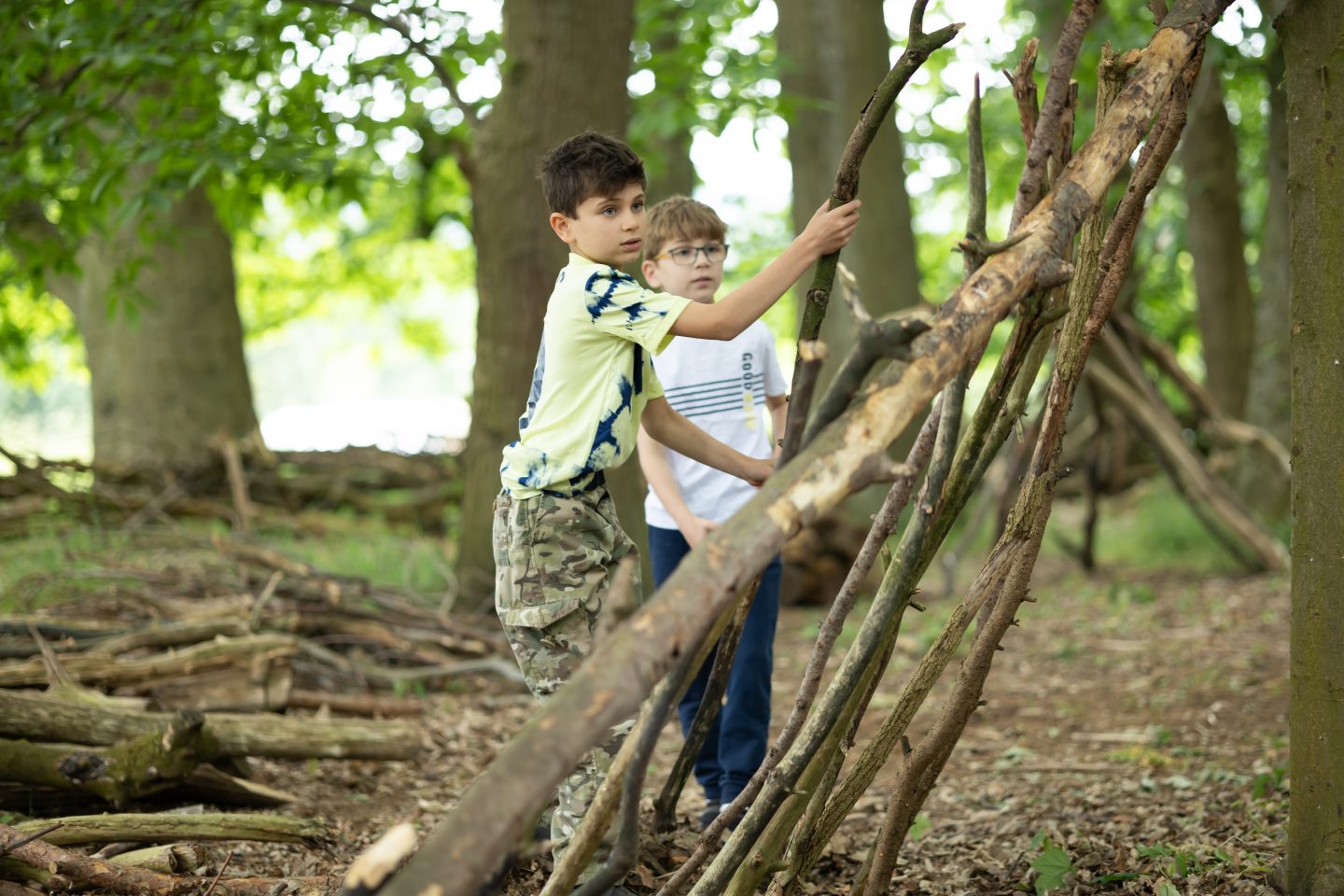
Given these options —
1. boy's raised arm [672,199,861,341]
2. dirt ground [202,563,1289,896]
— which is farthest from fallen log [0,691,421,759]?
boy's raised arm [672,199,861,341]

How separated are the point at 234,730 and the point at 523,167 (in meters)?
3.44

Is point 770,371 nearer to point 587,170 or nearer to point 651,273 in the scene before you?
point 651,273

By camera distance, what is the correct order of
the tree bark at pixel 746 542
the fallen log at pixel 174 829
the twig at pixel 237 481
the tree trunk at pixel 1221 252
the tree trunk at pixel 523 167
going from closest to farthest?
the tree bark at pixel 746 542 < the fallen log at pixel 174 829 < the tree trunk at pixel 523 167 < the twig at pixel 237 481 < the tree trunk at pixel 1221 252

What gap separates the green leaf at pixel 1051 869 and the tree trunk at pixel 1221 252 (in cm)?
872

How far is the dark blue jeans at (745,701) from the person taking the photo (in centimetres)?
345

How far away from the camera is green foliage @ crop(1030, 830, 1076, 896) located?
2855 mm

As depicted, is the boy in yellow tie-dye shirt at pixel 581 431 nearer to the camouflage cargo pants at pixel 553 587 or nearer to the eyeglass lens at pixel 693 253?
the camouflage cargo pants at pixel 553 587

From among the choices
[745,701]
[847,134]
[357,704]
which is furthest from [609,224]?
[847,134]

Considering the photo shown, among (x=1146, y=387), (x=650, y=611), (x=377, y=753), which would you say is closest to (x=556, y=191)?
(x=650, y=611)

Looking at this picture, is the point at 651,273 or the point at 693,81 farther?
the point at 693,81

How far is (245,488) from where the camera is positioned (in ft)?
27.8

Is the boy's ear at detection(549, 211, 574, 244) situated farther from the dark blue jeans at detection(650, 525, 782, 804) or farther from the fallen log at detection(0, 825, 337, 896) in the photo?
the fallen log at detection(0, 825, 337, 896)

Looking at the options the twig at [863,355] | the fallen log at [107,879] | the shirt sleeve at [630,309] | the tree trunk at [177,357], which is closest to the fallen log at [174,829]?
the fallen log at [107,879]

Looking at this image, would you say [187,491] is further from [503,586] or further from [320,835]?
[503,586]
